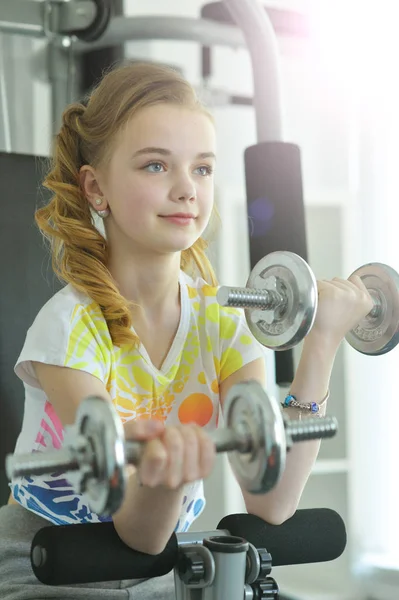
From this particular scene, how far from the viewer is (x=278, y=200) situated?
54.7 inches

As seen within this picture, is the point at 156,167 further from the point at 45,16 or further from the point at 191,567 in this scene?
the point at 45,16

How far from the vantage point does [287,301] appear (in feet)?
3.14

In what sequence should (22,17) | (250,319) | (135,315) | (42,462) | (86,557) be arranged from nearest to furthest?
(42,462) → (86,557) → (250,319) → (135,315) → (22,17)

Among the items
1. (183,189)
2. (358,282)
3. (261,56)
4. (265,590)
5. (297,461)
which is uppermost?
(261,56)

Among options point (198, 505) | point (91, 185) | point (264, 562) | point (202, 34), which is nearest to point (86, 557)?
point (264, 562)

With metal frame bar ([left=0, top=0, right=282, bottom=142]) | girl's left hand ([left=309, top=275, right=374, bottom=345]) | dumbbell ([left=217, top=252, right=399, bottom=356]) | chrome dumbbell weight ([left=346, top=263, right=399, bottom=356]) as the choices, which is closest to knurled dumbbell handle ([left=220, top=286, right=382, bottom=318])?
dumbbell ([left=217, top=252, right=399, bottom=356])

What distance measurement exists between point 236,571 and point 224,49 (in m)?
2.71

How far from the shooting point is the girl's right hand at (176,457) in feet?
2.26

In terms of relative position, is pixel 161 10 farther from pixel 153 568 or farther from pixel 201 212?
pixel 153 568

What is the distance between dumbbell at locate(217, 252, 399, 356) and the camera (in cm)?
93

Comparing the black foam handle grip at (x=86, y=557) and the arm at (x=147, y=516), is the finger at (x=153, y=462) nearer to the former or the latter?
the arm at (x=147, y=516)

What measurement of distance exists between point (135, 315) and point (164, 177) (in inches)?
8.8

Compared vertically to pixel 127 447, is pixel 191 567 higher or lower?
lower

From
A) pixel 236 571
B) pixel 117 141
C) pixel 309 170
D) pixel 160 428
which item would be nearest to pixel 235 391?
pixel 160 428
